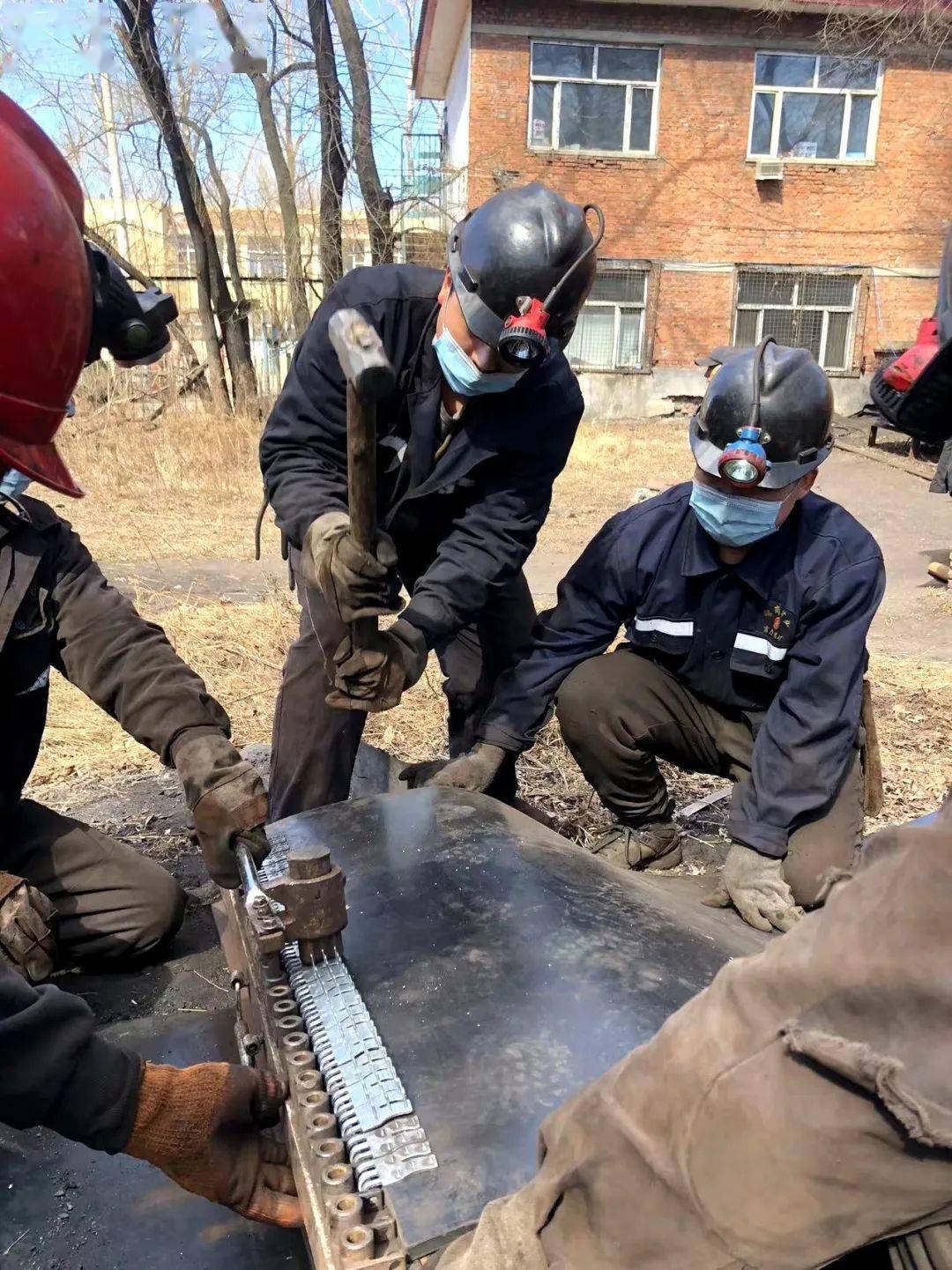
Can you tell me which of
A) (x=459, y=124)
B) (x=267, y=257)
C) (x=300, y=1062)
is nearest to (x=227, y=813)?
(x=300, y=1062)

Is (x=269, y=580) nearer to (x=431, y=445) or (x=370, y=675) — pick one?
(x=431, y=445)

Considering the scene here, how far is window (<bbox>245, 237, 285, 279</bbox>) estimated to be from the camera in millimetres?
14325

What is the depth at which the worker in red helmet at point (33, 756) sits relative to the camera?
1288 millimetres

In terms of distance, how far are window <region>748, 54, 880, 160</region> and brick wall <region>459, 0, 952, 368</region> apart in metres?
0.21

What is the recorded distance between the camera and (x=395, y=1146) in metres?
1.25

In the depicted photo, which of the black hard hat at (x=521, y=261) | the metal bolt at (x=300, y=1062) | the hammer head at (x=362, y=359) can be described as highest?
the black hard hat at (x=521, y=261)

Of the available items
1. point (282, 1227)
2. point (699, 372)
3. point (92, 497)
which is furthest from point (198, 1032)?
point (699, 372)

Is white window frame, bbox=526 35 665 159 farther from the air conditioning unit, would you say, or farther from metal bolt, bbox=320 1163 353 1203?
metal bolt, bbox=320 1163 353 1203

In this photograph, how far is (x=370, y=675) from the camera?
7.30 ft

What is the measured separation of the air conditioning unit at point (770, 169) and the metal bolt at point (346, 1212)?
15.7 m

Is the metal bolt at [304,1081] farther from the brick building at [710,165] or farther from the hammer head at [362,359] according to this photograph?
the brick building at [710,165]

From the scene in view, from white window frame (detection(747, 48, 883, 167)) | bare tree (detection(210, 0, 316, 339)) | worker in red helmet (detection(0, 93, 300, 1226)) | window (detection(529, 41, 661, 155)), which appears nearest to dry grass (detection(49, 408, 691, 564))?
bare tree (detection(210, 0, 316, 339))

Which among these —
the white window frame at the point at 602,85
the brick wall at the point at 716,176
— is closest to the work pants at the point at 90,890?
the brick wall at the point at 716,176

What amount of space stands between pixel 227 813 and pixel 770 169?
15067 mm
